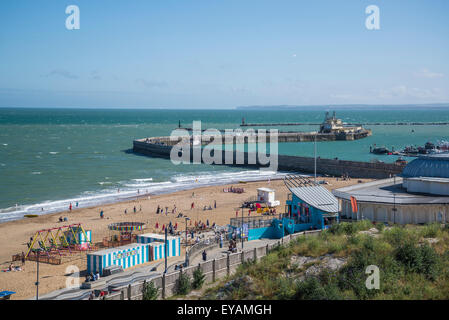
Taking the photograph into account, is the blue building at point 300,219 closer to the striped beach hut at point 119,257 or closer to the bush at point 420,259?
the striped beach hut at point 119,257

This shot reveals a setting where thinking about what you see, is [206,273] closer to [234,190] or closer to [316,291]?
[316,291]

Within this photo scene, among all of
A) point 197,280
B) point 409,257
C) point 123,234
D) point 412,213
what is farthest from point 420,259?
point 123,234

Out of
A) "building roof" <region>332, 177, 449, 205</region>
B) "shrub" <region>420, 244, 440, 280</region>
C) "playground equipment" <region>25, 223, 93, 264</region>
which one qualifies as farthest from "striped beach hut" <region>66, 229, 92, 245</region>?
"shrub" <region>420, 244, 440, 280</region>

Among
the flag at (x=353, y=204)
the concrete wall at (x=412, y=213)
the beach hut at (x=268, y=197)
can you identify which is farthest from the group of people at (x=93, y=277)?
the beach hut at (x=268, y=197)

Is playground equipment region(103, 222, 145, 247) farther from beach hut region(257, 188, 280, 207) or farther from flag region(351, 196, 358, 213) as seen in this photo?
flag region(351, 196, 358, 213)

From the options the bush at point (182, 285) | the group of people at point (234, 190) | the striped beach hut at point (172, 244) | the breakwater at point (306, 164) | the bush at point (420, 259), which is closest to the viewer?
the bush at point (420, 259)
